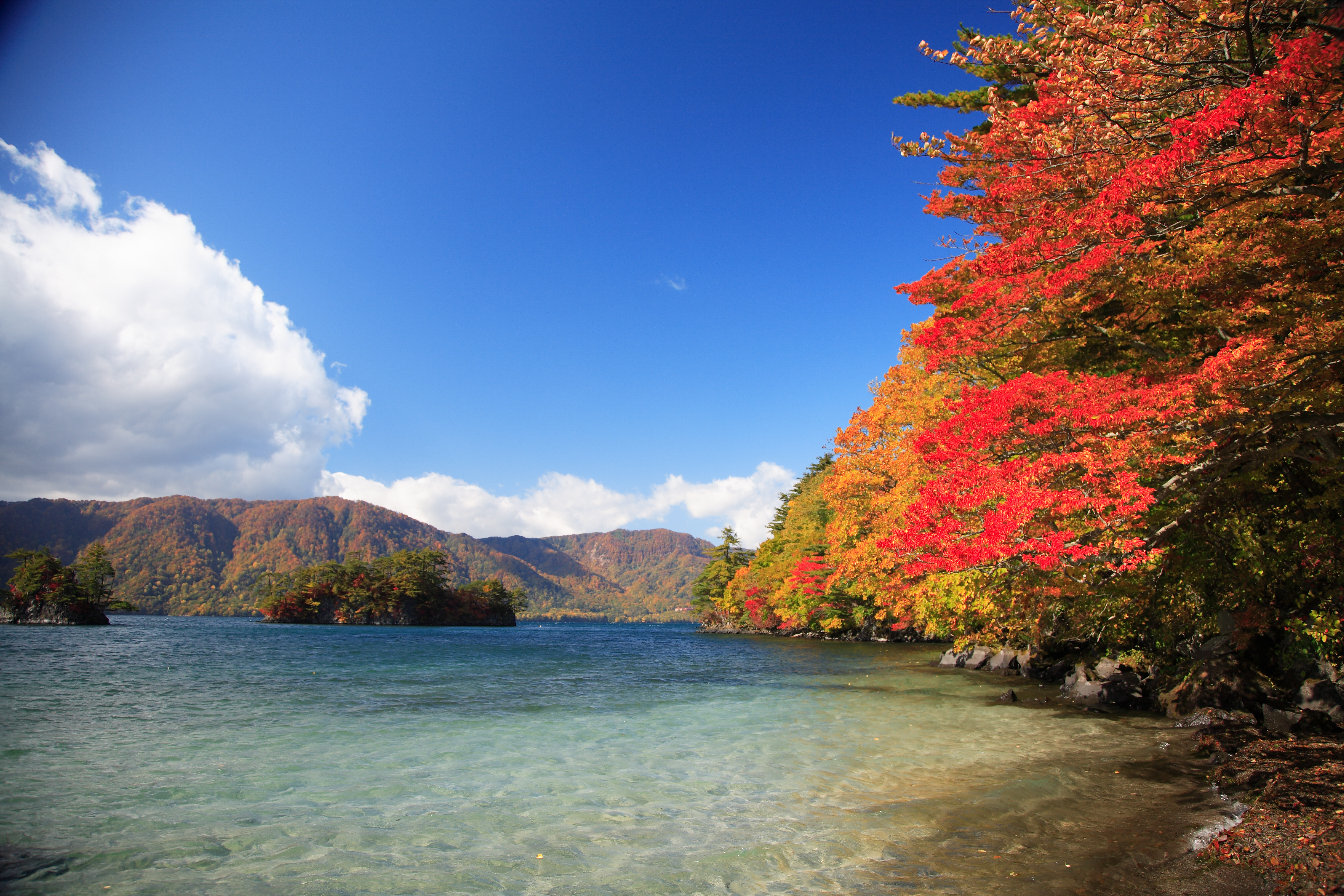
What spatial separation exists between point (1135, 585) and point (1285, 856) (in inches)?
278

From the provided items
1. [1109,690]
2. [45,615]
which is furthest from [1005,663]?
[45,615]

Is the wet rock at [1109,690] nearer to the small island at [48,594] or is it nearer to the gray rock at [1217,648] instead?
the gray rock at [1217,648]

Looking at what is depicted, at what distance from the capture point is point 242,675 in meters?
22.0

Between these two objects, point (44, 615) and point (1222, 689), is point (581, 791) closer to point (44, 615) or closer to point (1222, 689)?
point (1222, 689)

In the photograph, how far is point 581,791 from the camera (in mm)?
8211

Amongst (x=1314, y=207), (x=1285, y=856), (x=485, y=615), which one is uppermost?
(x=1314, y=207)

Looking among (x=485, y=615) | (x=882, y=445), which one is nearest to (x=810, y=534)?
(x=882, y=445)

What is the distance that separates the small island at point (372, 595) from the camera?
330 ft

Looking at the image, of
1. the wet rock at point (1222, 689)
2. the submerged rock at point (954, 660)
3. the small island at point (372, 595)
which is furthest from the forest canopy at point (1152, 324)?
the small island at point (372, 595)

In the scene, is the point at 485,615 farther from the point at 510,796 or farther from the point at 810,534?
the point at 510,796

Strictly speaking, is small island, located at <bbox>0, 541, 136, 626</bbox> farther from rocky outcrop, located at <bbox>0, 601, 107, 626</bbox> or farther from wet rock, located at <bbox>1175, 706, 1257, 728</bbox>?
wet rock, located at <bbox>1175, 706, 1257, 728</bbox>

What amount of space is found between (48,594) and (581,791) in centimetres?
8779

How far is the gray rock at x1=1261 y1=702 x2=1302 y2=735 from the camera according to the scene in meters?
9.27

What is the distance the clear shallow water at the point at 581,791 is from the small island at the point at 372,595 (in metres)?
89.9
